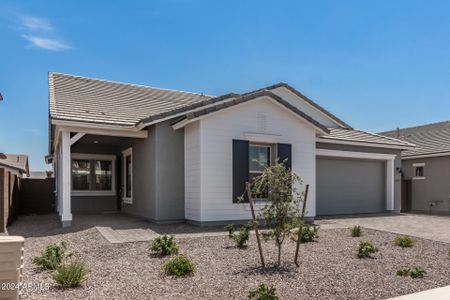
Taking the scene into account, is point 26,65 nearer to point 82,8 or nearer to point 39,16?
point 39,16

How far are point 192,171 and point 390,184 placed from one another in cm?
1072

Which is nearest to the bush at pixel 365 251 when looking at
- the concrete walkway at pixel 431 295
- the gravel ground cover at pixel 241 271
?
Answer: the gravel ground cover at pixel 241 271

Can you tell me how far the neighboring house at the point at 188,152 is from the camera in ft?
36.7

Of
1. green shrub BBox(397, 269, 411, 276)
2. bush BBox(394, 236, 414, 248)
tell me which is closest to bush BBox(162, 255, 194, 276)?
green shrub BBox(397, 269, 411, 276)

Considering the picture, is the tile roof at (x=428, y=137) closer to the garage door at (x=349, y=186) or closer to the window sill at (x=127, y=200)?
the garage door at (x=349, y=186)

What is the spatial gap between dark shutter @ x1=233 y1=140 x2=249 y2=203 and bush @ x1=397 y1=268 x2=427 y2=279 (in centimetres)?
553

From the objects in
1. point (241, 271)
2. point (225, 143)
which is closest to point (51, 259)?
point (241, 271)

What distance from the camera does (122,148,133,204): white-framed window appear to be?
47.2ft

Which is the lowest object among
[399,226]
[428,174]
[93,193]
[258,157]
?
[399,226]

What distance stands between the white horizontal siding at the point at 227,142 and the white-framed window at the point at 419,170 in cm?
1256

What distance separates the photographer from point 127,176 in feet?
50.4

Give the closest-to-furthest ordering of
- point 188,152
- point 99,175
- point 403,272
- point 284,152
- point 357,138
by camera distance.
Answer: point 403,272
point 188,152
point 284,152
point 357,138
point 99,175

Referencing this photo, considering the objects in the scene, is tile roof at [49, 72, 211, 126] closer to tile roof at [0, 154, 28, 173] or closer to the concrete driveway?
tile roof at [0, 154, 28, 173]

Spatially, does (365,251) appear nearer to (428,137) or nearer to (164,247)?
(164,247)
